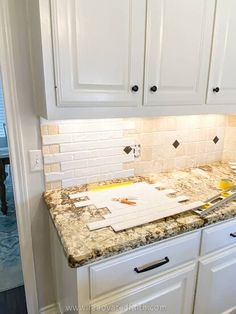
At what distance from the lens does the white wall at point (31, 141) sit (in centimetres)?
103

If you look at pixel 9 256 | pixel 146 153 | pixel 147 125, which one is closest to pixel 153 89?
pixel 147 125

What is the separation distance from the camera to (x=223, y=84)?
1.24 meters

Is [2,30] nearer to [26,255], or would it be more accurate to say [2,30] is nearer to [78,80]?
[78,80]

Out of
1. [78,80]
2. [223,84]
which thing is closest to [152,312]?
[78,80]

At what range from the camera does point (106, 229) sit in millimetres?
937

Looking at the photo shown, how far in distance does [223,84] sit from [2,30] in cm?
111

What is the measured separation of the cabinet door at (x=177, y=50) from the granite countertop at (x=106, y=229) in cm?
51

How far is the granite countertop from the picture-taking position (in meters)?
0.83

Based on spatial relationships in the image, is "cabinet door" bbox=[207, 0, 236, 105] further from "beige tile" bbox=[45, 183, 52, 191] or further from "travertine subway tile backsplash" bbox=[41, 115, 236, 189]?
"beige tile" bbox=[45, 183, 52, 191]

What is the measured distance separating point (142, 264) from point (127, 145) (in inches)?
27.4

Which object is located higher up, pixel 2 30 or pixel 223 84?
pixel 2 30

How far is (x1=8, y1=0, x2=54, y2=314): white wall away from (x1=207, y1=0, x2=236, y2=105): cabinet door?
0.91 meters

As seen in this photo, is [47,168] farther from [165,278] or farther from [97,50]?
[165,278]

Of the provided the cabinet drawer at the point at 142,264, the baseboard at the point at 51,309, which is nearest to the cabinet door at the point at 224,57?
the cabinet drawer at the point at 142,264
